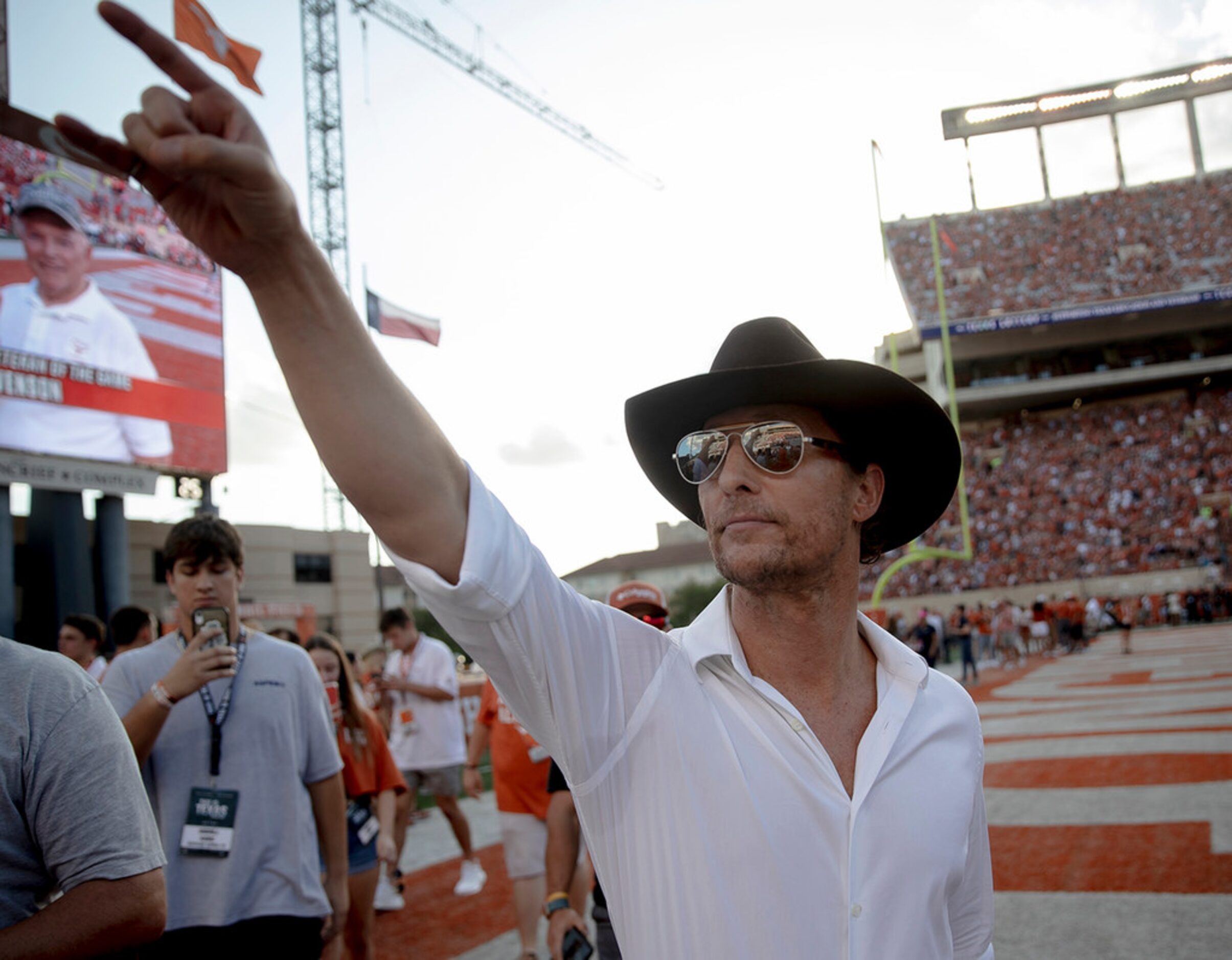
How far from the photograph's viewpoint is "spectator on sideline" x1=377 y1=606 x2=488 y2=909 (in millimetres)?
7473

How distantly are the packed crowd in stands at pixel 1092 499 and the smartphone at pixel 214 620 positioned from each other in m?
32.7

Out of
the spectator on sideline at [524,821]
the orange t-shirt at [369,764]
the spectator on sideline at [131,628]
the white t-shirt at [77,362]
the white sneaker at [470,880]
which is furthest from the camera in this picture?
the white t-shirt at [77,362]

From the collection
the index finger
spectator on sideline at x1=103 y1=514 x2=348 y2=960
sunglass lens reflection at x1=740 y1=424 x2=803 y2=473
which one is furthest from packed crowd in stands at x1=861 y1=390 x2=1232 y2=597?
the index finger

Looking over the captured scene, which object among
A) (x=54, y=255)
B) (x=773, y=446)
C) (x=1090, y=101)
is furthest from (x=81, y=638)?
(x=1090, y=101)

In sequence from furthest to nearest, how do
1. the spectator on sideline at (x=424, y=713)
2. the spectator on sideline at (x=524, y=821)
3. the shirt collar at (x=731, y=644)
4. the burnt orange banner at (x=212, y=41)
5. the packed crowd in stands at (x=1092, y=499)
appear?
the packed crowd in stands at (x=1092, y=499) < the spectator on sideline at (x=424, y=713) < the spectator on sideline at (x=524, y=821) < the shirt collar at (x=731, y=644) < the burnt orange banner at (x=212, y=41)

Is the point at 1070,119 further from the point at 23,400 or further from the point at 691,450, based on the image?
the point at 691,450

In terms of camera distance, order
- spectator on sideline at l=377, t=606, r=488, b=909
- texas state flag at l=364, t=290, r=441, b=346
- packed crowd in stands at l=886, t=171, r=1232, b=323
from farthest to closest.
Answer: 1. packed crowd in stands at l=886, t=171, r=1232, b=323
2. texas state flag at l=364, t=290, r=441, b=346
3. spectator on sideline at l=377, t=606, r=488, b=909

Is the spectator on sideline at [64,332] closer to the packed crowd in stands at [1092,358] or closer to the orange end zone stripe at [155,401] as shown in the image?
the orange end zone stripe at [155,401]

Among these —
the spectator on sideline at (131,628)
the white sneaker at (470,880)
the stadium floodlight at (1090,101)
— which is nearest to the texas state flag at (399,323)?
the spectator on sideline at (131,628)

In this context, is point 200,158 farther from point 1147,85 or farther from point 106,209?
point 1147,85

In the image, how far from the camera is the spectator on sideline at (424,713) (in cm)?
747

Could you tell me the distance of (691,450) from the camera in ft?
6.42

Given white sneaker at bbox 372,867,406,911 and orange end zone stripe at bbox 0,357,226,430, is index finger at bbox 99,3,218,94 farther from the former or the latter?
orange end zone stripe at bbox 0,357,226,430

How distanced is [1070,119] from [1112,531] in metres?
25.3
